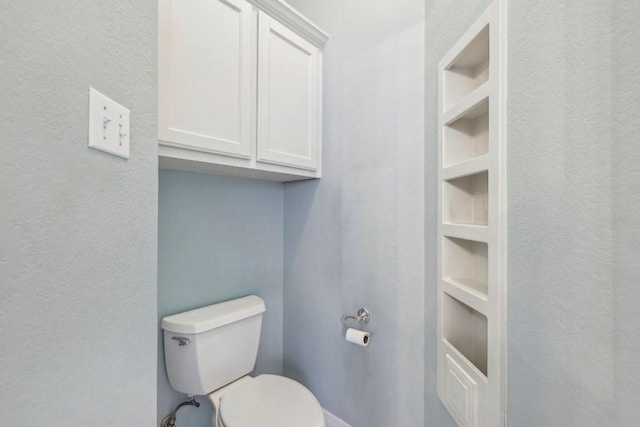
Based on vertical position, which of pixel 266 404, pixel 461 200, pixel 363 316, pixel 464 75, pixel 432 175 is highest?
pixel 464 75

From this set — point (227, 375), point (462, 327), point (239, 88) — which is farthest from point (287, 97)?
point (227, 375)

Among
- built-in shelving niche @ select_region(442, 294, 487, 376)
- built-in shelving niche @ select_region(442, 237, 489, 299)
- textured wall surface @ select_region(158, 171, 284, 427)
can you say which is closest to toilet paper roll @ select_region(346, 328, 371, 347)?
built-in shelving niche @ select_region(442, 294, 487, 376)

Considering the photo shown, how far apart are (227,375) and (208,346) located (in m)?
0.22

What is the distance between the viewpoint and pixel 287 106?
4.50 feet

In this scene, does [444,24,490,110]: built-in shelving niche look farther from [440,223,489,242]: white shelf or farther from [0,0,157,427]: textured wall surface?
[0,0,157,427]: textured wall surface

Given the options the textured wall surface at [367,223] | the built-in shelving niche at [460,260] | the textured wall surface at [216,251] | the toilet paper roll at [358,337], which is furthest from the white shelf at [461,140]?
the textured wall surface at [216,251]

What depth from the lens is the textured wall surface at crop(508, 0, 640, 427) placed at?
1.44ft

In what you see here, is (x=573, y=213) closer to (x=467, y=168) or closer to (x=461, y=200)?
(x=467, y=168)

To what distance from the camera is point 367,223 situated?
1.35m

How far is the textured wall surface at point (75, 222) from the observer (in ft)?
1.31

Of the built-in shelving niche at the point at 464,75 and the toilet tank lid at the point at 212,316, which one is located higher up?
the built-in shelving niche at the point at 464,75

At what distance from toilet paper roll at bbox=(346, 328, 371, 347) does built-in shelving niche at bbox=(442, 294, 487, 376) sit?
405 millimetres

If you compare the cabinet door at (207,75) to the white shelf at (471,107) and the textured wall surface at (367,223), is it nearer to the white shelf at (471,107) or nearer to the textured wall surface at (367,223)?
the textured wall surface at (367,223)

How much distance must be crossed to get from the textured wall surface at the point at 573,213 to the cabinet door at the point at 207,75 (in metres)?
0.97
